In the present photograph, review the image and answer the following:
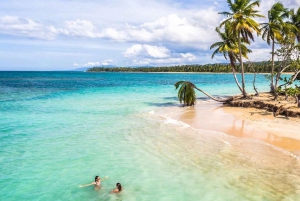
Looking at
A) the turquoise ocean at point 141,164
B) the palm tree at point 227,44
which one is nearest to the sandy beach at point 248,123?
the turquoise ocean at point 141,164

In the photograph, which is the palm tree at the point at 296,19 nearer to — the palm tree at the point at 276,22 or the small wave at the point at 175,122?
the palm tree at the point at 276,22

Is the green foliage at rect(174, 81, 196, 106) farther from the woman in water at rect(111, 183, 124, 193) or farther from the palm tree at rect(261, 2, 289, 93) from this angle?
the woman in water at rect(111, 183, 124, 193)

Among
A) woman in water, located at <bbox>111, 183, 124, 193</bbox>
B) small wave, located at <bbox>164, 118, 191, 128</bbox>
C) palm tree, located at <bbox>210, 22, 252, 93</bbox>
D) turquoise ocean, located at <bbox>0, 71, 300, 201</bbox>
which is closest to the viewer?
woman in water, located at <bbox>111, 183, 124, 193</bbox>

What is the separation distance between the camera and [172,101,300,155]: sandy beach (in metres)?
17.9

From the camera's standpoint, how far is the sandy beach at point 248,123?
17938mm

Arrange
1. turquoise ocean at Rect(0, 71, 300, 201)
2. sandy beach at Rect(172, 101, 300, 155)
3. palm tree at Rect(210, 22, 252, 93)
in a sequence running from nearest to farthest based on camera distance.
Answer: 1. turquoise ocean at Rect(0, 71, 300, 201)
2. sandy beach at Rect(172, 101, 300, 155)
3. palm tree at Rect(210, 22, 252, 93)

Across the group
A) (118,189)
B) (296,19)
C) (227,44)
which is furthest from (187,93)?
(118,189)

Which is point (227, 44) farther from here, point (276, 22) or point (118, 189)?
point (118, 189)

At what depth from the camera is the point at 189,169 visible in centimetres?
1342

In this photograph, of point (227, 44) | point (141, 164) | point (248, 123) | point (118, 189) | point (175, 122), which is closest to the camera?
point (118, 189)

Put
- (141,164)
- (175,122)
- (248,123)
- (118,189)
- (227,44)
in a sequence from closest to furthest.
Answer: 1. (118,189)
2. (141,164)
3. (248,123)
4. (175,122)
5. (227,44)

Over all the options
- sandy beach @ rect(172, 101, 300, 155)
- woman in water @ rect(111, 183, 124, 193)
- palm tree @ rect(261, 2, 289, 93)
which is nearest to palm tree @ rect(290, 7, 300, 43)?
palm tree @ rect(261, 2, 289, 93)

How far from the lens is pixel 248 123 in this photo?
73.5ft

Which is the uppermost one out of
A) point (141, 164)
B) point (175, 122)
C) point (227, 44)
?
point (227, 44)
